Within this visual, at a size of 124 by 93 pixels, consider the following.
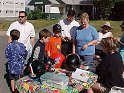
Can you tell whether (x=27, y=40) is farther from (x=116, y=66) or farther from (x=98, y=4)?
(x=98, y=4)

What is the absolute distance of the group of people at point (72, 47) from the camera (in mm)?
4809

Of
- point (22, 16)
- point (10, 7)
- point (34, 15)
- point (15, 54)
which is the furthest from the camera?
point (10, 7)

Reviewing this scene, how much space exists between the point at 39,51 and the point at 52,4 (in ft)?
147

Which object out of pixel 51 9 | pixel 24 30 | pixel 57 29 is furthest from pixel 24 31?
pixel 51 9

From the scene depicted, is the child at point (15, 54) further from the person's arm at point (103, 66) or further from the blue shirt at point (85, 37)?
the person's arm at point (103, 66)

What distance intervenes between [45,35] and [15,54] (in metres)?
0.76

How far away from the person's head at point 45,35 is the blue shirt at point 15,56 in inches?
18.2

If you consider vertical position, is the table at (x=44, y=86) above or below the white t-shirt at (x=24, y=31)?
below

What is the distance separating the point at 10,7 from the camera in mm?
47875

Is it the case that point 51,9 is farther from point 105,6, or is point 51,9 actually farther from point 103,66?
point 103,66

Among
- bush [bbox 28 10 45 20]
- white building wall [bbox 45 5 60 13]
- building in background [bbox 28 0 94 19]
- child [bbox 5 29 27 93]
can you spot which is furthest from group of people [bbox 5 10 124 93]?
white building wall [bbox 45 5 60 13]

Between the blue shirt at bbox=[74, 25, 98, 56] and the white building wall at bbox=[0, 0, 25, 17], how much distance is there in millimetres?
41045

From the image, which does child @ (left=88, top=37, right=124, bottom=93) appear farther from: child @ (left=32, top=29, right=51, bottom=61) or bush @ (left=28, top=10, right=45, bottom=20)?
bush @ (left=28, top=10, right=45, bottom=20)

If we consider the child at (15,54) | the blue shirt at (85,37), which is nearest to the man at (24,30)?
the child at (15,54)
